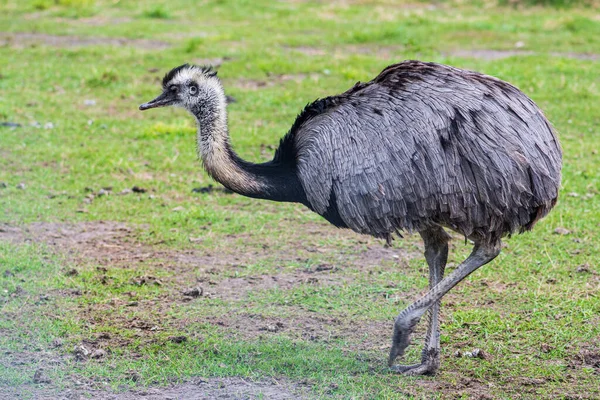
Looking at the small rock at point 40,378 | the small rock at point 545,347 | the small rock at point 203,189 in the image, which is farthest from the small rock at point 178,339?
the small rock at point 203,189

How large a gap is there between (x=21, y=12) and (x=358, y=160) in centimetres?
1401

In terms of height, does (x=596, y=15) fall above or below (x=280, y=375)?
above

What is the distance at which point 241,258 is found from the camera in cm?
629

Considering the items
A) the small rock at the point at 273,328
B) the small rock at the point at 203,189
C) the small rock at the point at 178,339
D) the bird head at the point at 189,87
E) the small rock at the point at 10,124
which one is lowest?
the small rock at the point at 178,339

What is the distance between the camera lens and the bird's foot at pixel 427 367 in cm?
464

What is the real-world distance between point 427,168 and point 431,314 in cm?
82

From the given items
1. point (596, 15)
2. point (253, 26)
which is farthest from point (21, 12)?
point (596, 15)

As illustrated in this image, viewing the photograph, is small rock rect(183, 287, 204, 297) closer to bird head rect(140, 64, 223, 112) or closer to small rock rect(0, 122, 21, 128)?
bird head rect(140, 64, 223, 112)

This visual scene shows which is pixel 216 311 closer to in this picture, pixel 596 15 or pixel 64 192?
Result: pixel 64 192

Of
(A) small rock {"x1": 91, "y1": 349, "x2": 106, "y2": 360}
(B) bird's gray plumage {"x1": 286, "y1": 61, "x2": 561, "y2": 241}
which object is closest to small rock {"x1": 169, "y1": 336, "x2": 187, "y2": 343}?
(A) small rock {"x1": 91, "y1": 349, "x2": 106, "y2": 360}

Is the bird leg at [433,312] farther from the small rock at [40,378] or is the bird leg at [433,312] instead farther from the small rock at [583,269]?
the small rock at [40,378]

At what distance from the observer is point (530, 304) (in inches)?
215

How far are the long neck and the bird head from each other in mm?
26

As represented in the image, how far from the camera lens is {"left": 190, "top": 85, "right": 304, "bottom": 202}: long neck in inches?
186
